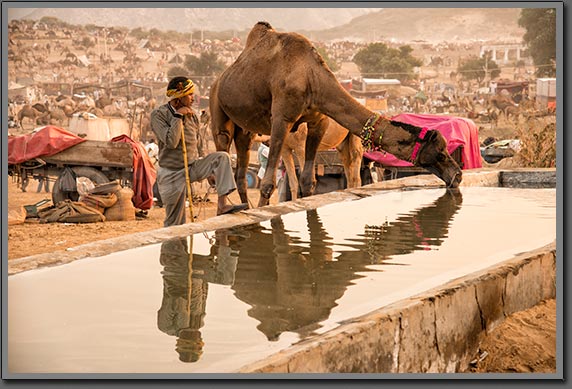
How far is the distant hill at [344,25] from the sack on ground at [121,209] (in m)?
81.5

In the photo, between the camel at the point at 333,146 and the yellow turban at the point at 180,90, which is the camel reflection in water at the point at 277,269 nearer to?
the yellow turban at the point at 180,90

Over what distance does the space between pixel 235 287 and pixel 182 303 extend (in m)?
0.47

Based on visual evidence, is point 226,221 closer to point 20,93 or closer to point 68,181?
point 68,181

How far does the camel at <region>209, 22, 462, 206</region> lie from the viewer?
1004 cm

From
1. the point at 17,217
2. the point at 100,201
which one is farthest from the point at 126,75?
the point at 17,217

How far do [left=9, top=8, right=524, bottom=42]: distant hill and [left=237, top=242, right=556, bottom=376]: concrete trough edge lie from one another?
299 feet

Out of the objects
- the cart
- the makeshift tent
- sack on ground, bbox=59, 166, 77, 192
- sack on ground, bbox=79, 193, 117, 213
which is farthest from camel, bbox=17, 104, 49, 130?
sack on ground, bbox=79, 193, 117, 213

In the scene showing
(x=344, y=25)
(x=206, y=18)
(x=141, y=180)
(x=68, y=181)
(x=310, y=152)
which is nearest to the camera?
(x=310, y=152)

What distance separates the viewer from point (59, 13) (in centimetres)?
8638

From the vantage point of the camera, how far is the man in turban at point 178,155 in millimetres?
8695

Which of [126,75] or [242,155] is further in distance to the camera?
[126,75]

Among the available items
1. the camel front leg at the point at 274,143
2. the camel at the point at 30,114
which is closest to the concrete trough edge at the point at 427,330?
the camel front leg at the point at 274,143

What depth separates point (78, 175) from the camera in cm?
1608

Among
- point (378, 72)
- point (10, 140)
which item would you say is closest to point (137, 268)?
point (10, 140)
